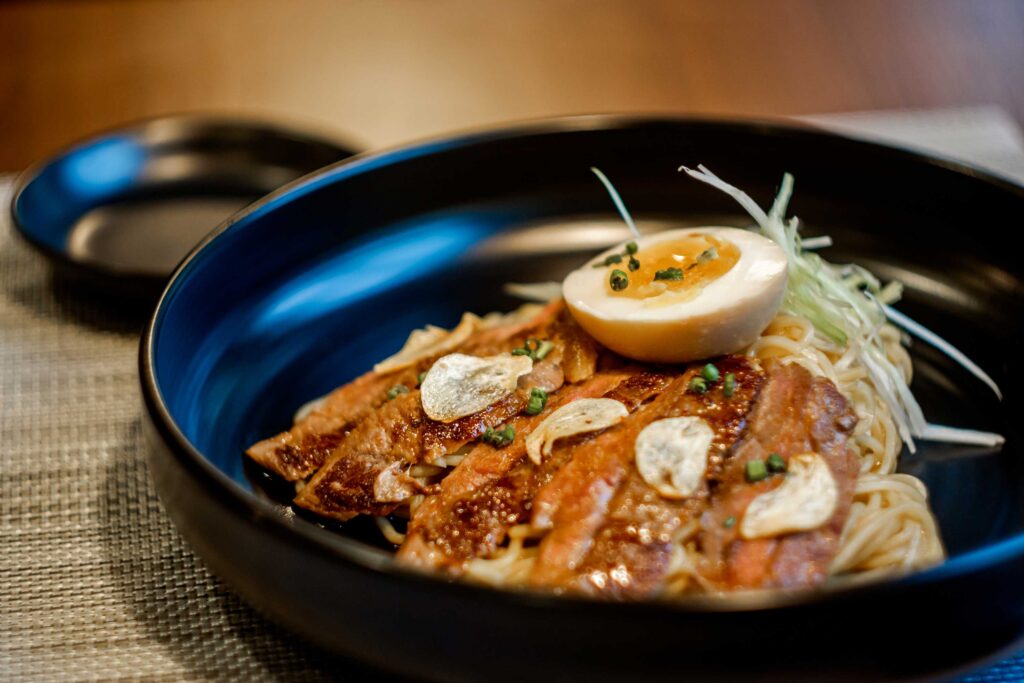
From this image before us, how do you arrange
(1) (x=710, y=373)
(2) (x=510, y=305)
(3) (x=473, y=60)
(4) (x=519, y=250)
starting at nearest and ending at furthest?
1. (1) (x=710, y=373)
2. (2) (x=510, y=305)
3. (4) (x=519, y=250)
4. (3) (x=473, y=60)

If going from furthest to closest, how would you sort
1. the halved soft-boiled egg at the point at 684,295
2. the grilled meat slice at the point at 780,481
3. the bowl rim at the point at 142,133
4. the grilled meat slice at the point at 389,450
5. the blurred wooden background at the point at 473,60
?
1. the blurred wooden background at the point at 473,60
2. the bowl rim at the point at 142,133
3. the halved soft-boiled egg at the point at 684,295
4. the grilled meat slice at the point at 389,450
5. the grilled meat slice at the point at 780,481

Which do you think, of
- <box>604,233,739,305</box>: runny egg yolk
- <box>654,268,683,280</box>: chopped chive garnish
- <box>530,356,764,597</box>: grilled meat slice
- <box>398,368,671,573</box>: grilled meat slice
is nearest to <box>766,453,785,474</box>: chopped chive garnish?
<box>530,356,764,597</box>: grilled meat slice

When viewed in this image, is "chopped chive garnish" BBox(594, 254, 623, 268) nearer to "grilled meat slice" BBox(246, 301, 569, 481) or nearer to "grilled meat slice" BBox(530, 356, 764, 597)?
"grilled meat slice" BBox(246, 301, 569, 481)

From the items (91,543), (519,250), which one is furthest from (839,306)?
(91,543)

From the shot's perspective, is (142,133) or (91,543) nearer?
(91,543)

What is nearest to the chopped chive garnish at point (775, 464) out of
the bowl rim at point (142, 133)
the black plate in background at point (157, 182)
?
the bowl rim at point (142, 133)

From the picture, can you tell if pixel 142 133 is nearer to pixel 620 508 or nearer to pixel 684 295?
pixel 684 295

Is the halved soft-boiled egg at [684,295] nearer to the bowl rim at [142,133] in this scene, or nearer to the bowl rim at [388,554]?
the bowl rim at [388,554]
